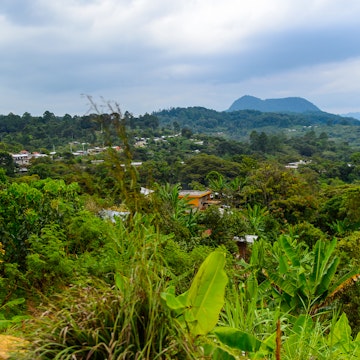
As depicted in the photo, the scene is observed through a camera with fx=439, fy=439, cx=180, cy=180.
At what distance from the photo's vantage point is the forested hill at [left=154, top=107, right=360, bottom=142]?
12656 centimetres

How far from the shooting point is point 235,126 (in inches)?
5482

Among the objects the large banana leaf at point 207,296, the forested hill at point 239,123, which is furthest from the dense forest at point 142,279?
the forested hill at point 239,123

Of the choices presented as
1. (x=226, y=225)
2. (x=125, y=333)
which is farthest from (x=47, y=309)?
(x=226, y=225)

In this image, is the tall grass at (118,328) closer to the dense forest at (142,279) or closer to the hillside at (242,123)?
the dense forest at (142,279)

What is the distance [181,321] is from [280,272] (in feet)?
12.7

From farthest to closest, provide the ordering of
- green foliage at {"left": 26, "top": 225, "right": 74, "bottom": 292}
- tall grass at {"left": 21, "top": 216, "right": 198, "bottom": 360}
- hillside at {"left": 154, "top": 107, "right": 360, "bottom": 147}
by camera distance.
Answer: hillside at {"left": 154, "top": 107, "right": 360, "bottom": 147}
green foliage at {"left": 26, "top": 225, "right": 74, "bottom": 292}
tall grass at {"left": 21, "top": 216, "right": 198, "bottom": 360}

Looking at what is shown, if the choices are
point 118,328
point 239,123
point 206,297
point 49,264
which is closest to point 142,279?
point 118,328

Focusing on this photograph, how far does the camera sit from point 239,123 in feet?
466

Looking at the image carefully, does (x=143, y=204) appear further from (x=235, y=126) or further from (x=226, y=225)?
(x=235, y=126)

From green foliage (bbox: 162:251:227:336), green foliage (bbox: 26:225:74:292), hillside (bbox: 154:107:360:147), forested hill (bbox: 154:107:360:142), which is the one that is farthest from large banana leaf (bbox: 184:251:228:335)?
forested hill (bbox: 154:107:360:142)

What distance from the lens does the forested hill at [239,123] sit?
415 ft

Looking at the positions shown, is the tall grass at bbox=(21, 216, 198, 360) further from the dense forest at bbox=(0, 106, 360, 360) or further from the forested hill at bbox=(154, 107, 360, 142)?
the forested hill at bbox=(154, 107, 360, 142)

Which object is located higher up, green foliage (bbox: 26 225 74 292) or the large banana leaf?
the large banana leaf

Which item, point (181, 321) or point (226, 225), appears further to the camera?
point (226, 225)
